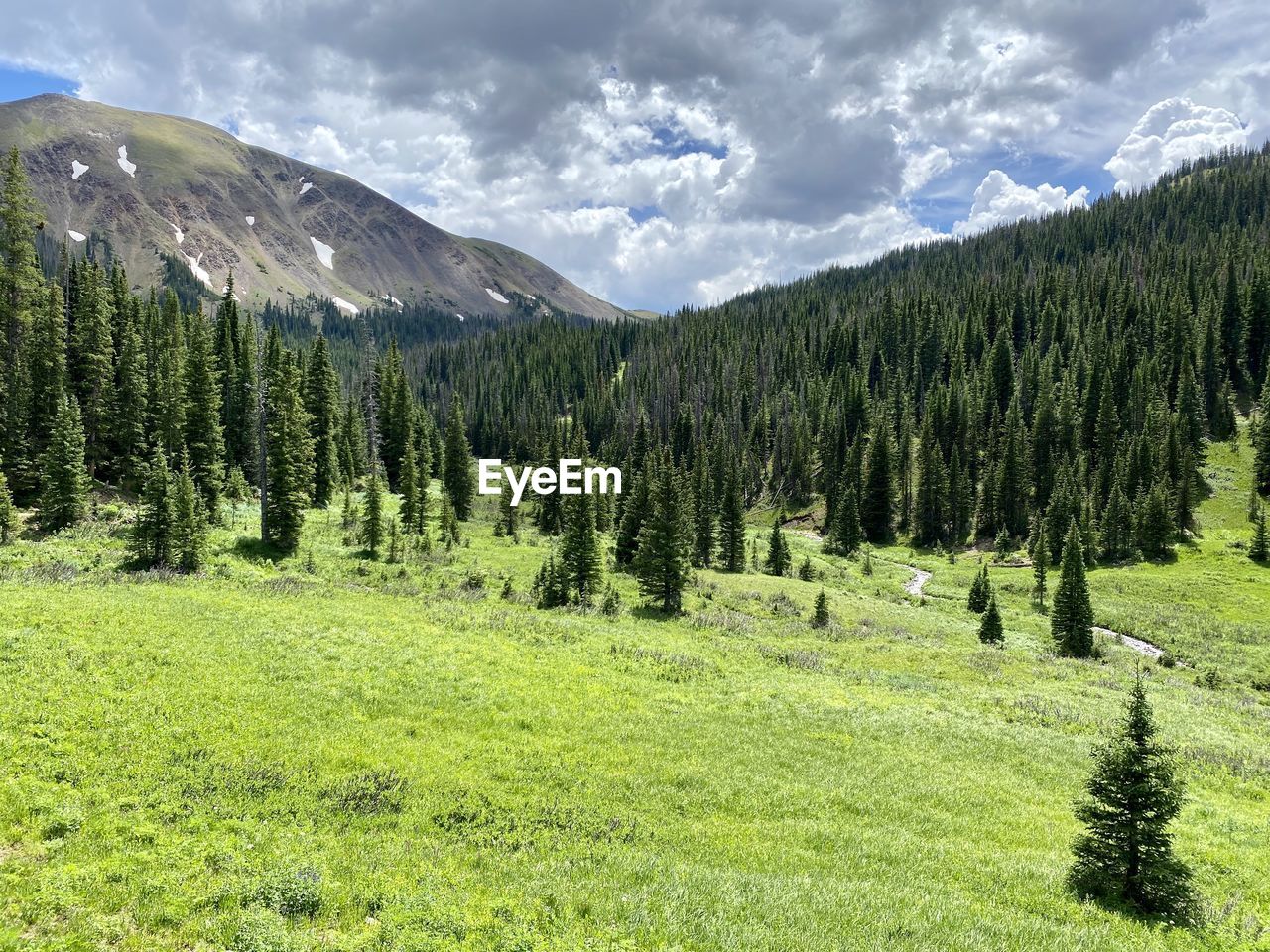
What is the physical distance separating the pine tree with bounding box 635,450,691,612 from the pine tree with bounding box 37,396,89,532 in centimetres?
3697

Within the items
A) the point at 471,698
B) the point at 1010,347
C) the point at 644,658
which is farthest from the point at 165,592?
the point at 1010,347

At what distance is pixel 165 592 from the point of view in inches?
1049

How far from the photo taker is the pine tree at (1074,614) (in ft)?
133

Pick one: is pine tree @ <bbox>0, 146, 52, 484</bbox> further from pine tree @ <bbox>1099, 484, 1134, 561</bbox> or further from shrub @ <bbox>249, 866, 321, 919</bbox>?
pine tree @ <bbox>1099, 484, 1134, 561</bbox>

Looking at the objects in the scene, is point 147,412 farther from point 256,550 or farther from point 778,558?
point 778,558

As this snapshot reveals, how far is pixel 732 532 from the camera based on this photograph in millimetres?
65438

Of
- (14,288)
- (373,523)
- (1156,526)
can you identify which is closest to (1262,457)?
(1156,526)

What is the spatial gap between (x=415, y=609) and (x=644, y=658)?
12.5 metres

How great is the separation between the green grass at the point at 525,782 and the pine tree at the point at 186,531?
2.99 m

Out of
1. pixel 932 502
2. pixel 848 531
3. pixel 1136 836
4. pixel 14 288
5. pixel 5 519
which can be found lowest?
pixel 848 531

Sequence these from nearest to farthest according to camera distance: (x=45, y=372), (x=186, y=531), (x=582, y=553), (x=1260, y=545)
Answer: (x=186, y=531) < (x=582, y=553) < (x=45, y=372) < (x=1260, y=545)

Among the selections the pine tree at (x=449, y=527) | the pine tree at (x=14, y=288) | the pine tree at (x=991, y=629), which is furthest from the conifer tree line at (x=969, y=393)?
the pine tree at (x=14, y=288)

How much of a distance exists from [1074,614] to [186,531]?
55.8 m

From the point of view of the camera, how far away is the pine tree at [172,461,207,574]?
108 feet
